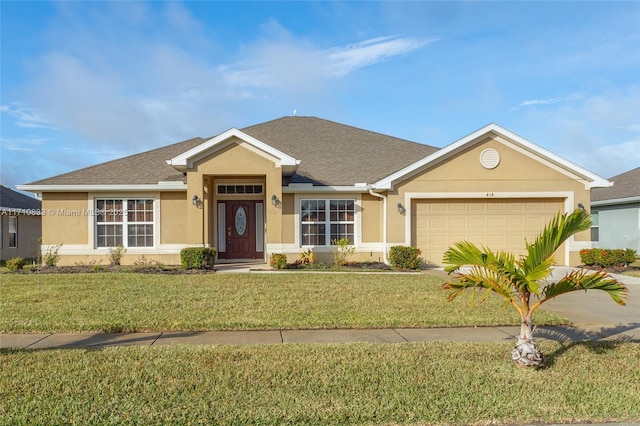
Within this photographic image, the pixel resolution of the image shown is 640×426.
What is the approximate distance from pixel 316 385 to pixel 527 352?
101 inches

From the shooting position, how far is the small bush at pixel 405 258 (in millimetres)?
14617

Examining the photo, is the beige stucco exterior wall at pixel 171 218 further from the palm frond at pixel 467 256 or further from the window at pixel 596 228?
the window at pixel 596 228

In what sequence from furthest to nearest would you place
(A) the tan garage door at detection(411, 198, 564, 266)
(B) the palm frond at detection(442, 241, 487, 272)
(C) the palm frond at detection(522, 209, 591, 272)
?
(A) the tan garage door at detection(411, 198, 564, 266), (B) the palm frond at detection(442, 241, 487, 272), (C) the palm frond at detection(522, 209, 591, 272)

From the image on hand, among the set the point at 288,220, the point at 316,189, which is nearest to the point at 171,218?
the point at 288,220

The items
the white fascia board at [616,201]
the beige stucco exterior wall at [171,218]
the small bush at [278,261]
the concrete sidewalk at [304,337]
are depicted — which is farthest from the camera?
the white fascia board at [616,201]

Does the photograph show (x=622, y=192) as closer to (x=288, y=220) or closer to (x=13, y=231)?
(x=288, y=220)

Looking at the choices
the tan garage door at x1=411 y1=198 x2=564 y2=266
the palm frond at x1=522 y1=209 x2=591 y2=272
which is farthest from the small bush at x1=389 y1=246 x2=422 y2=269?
the palm frond at x1=522 y1=209 x2=591 y2=272

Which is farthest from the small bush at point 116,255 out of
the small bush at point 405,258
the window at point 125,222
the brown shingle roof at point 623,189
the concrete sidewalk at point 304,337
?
the brown shingle roof at point 623,189

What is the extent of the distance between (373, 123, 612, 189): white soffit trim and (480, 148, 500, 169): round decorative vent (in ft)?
1.59

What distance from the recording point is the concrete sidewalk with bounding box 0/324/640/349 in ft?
21.1

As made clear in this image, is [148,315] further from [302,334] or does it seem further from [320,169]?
[320,169]

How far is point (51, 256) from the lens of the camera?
15.1 meters

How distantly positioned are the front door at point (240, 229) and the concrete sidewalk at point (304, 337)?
10.3 metres

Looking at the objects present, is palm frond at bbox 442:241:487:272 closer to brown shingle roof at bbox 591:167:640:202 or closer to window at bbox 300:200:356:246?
window at bbox 300:200:356:246
